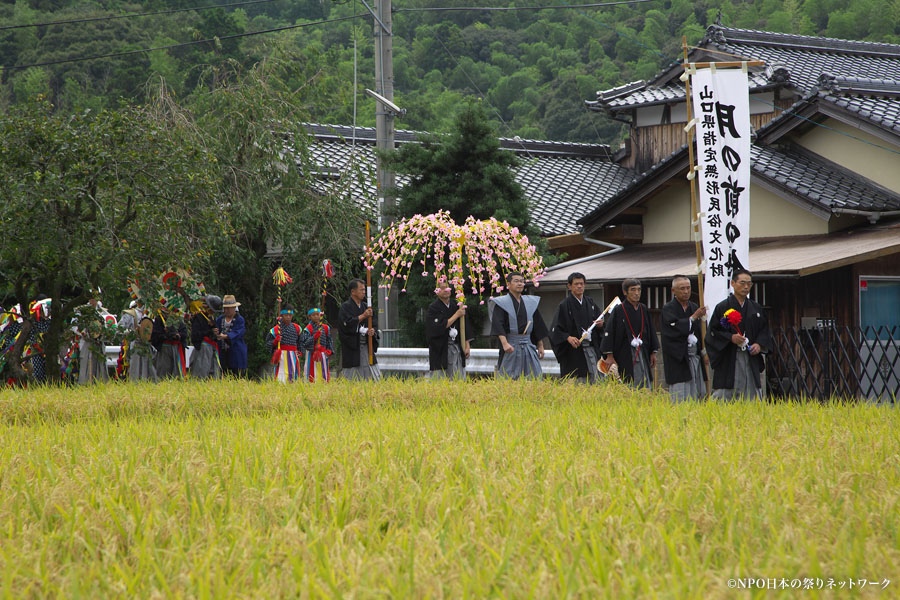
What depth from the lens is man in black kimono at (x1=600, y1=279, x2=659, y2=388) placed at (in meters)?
11.0

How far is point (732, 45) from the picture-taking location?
2220 cm

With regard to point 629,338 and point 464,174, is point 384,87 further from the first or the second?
point 629,338

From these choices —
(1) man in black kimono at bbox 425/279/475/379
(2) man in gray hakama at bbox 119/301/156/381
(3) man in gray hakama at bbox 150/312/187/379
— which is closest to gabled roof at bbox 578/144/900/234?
(1) man in black kimono at bbox 425/279/475/379

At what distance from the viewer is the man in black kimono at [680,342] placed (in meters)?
10.3

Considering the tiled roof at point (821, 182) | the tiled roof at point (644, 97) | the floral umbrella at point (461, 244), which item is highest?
the tiled roof at point (644, 97)

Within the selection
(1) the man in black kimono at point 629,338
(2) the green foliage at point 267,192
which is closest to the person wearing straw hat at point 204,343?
(2) the green foliage at point 267,192

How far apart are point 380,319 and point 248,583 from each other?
43.0 ft

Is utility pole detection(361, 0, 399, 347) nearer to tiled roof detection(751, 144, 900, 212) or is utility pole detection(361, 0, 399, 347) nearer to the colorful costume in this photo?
the colorful costume

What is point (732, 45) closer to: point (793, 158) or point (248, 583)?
point (793, 158)

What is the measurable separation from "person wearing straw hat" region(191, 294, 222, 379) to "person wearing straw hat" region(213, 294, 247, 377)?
0.12 meters

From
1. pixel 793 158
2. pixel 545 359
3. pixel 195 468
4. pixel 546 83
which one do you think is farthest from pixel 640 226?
pixel 546 83

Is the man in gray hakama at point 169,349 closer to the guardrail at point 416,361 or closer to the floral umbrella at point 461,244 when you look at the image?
the guardrail at point 416,361

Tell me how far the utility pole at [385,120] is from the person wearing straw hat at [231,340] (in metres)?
2.73

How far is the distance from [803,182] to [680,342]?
563 cm
